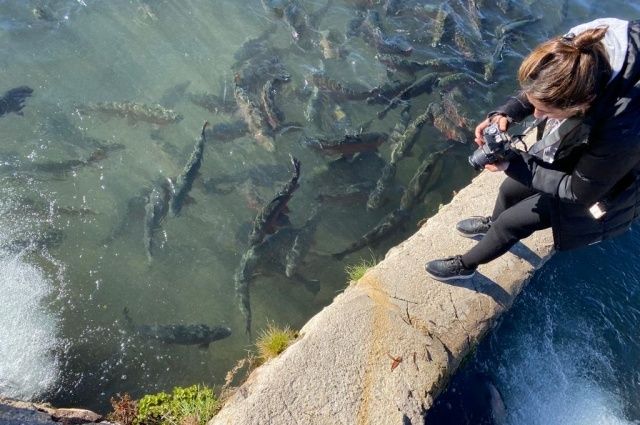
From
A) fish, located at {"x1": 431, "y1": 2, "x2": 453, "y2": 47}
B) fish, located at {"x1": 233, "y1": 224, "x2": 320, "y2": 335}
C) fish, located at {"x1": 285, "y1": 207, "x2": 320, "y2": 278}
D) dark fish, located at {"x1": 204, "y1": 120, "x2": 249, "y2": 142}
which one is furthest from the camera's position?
fish, located at {"x1": 431, "y1": 2, "x2": 453, "y2": 47}

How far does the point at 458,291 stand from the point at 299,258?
8.95 feet

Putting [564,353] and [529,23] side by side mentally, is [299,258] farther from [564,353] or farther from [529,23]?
[529,23]

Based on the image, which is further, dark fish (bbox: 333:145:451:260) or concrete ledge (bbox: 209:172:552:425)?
dark fish (bbox: 333:145:451:260)

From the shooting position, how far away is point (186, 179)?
7156mm

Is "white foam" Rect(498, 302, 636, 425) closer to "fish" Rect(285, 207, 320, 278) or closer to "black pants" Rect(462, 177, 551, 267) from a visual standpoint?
"black pants" Rect(462, 177, 551, 267)

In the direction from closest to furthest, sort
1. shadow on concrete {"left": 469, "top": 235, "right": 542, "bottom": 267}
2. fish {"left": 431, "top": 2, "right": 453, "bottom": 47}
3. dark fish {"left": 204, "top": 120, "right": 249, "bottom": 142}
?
1. shadow on concrete {"left": 469, "top": 235, "right": 542, "bottom": 267}
2. dark fish {"left": 204, "top": 120, "right": 249, "bottom": 142}
3. fish {"left": 431, "top": 2, "right": 453, "bottom": 47}

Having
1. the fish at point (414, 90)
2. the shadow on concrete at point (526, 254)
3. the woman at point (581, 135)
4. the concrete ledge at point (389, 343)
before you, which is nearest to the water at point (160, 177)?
the fish at point (414, 90)

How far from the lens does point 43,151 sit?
7.93 meters

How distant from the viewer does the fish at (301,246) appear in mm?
6354

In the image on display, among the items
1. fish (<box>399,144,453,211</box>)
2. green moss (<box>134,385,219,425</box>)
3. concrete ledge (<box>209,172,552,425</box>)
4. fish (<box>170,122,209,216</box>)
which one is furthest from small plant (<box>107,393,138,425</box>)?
fish (<box>399,144,453,211</box>)

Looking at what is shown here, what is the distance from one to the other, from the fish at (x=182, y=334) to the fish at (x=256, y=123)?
378cm

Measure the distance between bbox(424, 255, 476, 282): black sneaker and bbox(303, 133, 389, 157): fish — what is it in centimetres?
359

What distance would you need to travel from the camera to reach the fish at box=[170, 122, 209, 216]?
278 inches

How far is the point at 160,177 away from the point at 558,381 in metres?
6.84
